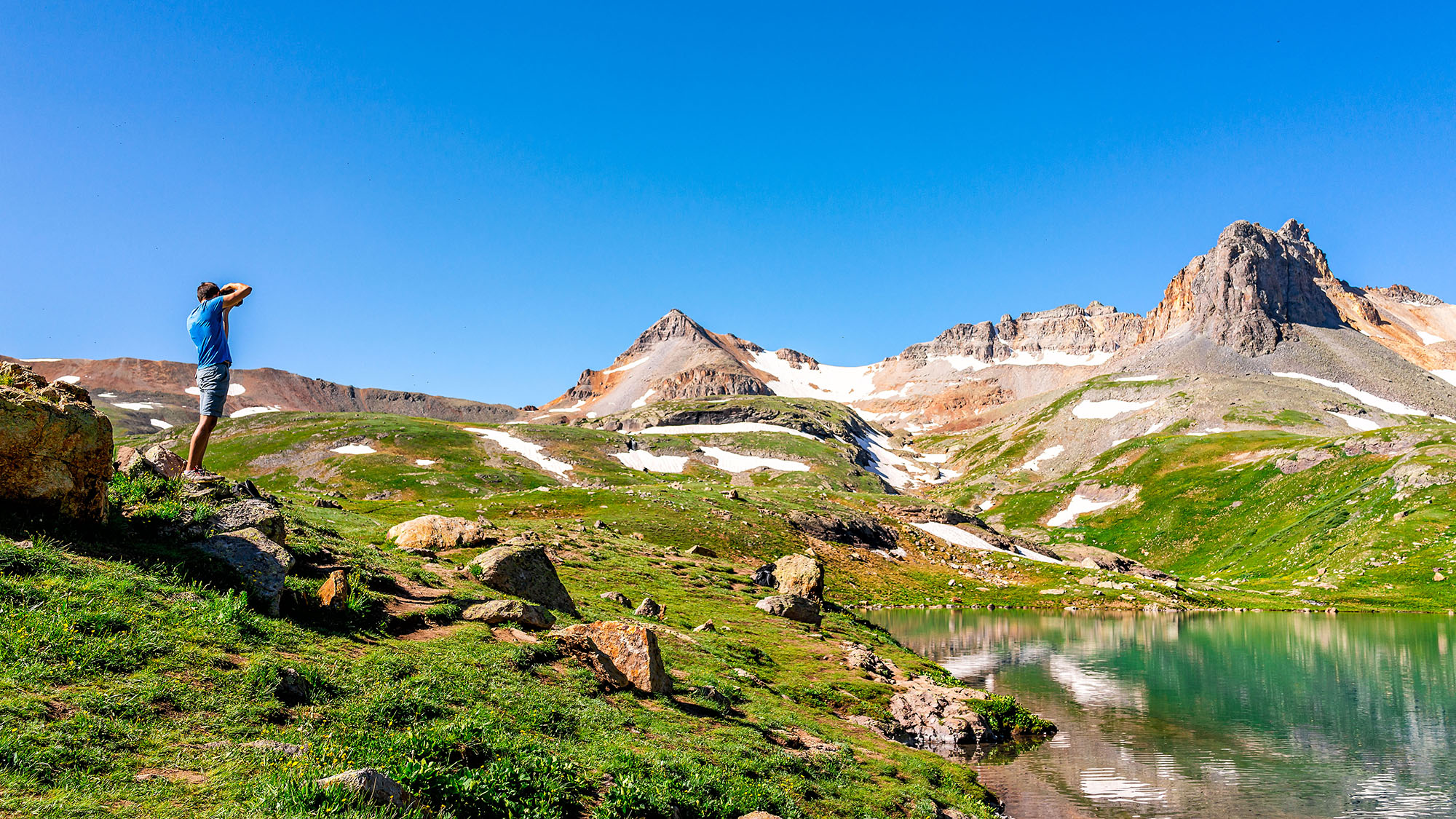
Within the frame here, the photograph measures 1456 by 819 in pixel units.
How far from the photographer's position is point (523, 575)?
93.2ft

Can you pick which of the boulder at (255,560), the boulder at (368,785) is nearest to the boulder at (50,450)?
the boulder at (255,560)

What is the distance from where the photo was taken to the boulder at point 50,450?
1442 cm

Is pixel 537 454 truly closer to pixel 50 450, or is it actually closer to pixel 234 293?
pixel 234 293

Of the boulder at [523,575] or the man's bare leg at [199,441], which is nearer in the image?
the man's bare leg at [199,441]

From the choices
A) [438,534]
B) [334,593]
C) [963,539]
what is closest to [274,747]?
[334,593]

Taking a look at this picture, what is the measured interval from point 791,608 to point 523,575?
2454 cm

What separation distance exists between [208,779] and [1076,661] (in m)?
59.1

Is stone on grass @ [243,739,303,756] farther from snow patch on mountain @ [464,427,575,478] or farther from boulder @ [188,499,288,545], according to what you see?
snow patch on mountain @ [464,427,575,478]

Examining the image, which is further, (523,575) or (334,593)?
(523,575)

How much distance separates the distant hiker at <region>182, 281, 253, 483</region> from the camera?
62.6 ft

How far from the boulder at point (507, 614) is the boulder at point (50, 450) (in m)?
10.1

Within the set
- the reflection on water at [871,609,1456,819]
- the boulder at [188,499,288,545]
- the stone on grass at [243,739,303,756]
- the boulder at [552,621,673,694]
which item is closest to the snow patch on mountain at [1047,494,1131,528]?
the reflection on water at [871,609,1456,819]

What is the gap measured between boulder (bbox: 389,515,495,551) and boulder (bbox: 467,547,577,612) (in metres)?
6.87

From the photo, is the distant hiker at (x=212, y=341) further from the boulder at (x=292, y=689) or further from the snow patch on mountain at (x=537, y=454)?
the snow patch on mountain at (x=537, y=454)
